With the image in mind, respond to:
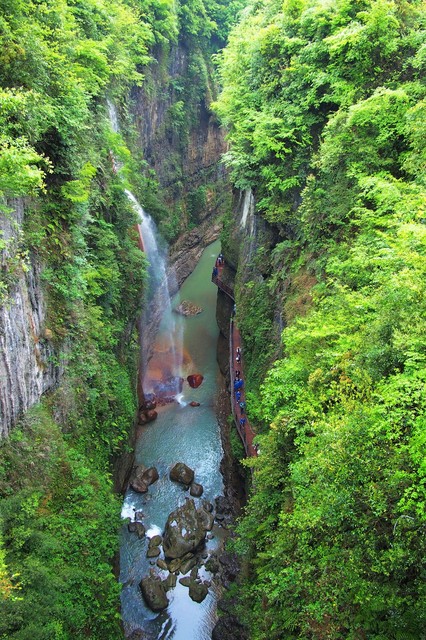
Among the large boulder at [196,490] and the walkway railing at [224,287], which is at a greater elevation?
the walkway railing at [224,287]

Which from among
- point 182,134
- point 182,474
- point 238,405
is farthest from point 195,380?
point 182,134

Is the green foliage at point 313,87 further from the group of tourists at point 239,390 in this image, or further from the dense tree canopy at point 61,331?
the group of tourists at point 239,390

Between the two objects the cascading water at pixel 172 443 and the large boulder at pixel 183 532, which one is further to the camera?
the large boulder at pixel 183 532

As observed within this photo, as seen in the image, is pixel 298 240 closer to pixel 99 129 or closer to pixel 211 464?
pixel 99 129

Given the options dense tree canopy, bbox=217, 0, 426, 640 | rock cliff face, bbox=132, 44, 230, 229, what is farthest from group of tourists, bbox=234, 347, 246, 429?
A: rock cliff face, bbox=132, 44, 230, 229

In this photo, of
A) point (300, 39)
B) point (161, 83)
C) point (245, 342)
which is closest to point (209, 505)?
point (245, 342)

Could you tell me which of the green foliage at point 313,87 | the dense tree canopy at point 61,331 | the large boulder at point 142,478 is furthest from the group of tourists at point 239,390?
the green foliage at point 313,87
